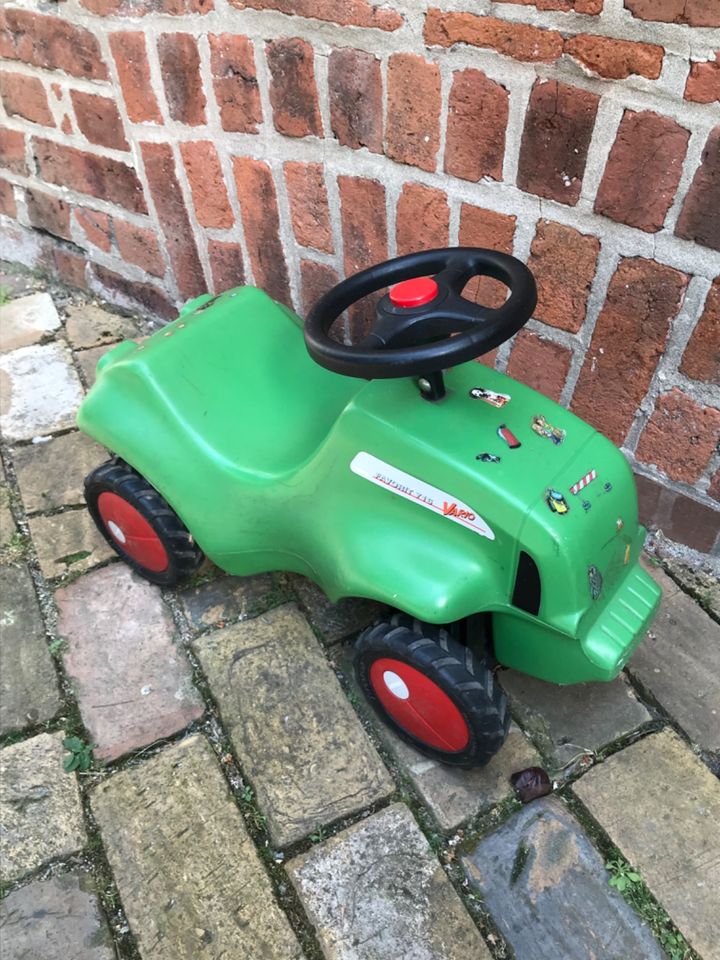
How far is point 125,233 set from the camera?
78.0 inches

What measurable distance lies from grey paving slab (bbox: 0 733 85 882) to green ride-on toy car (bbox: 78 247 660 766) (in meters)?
0.44

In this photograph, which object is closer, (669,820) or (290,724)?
(669,820)

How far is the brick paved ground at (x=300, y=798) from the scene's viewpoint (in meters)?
1.06

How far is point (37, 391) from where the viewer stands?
6.35 ft

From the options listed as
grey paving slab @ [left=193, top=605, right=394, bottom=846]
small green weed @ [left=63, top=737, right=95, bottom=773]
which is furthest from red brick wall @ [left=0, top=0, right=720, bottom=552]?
small green weed @ [left=63, top=737, right=95, bottom=773]

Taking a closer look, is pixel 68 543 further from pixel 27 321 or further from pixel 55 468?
pixel 27 321

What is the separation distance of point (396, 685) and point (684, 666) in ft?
1.77

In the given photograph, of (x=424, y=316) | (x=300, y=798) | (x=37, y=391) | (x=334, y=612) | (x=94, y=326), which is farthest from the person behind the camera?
(x=94, y=326)

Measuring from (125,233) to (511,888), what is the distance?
5.66 ft

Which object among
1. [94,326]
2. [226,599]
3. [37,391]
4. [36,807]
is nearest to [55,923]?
[36,807]

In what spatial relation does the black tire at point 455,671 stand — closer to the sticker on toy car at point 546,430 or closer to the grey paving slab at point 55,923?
the sticker on toy car at point 546,430

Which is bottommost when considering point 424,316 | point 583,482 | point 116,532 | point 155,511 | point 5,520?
point 5,520

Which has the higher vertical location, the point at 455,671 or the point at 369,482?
the point at 369,482

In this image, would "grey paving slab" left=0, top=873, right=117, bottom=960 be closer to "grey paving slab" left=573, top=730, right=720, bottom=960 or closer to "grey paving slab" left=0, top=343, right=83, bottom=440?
"grey paving slab" left=573, top=730, right=720, bottom=960
